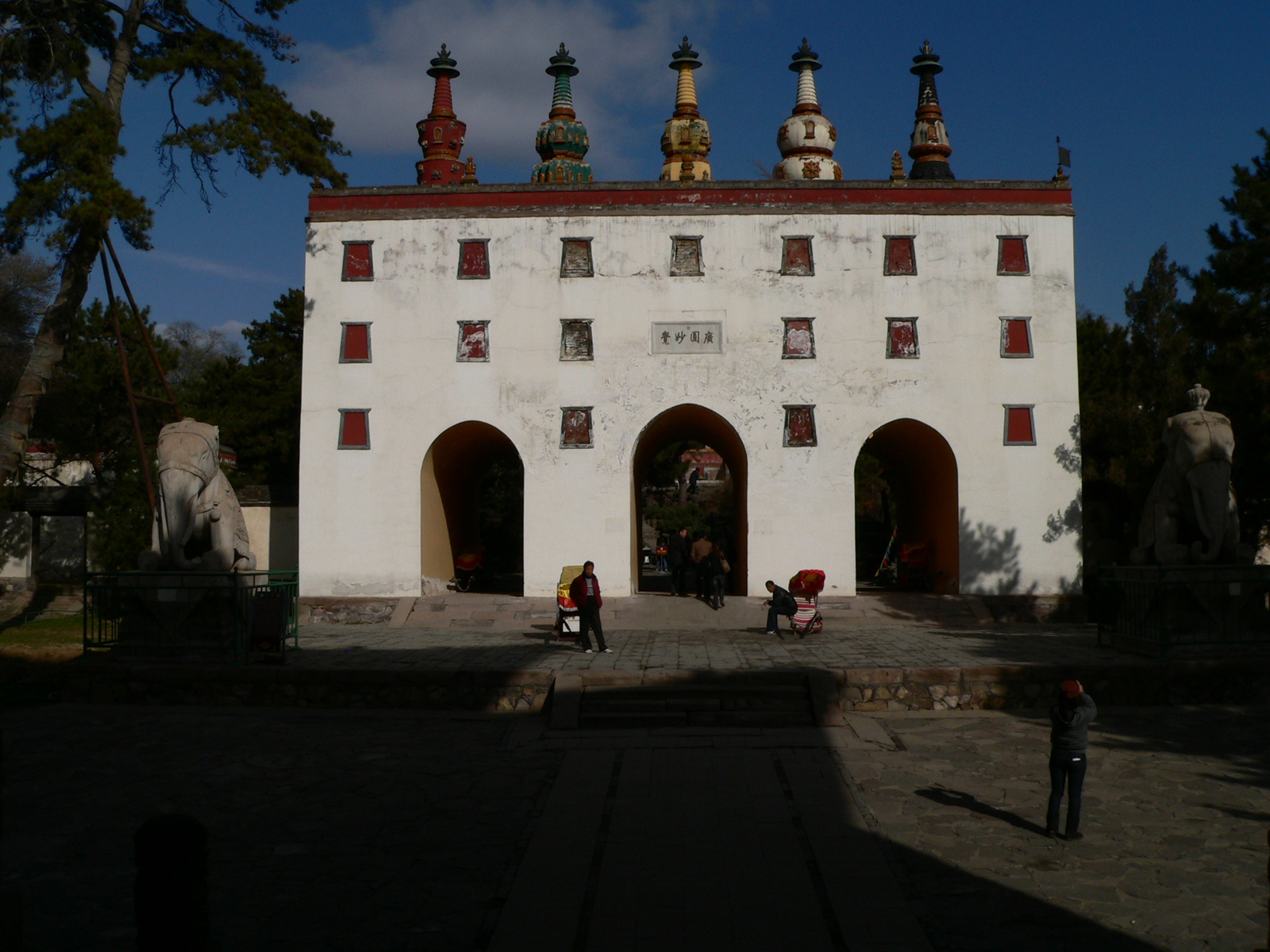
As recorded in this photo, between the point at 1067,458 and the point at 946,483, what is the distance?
2518 mm

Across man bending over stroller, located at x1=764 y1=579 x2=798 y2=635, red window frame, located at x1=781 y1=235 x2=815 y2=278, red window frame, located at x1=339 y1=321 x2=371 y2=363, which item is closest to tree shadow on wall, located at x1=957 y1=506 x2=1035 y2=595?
man bending over stroller, located at x1=764 y1=579 x2=798 y2=635

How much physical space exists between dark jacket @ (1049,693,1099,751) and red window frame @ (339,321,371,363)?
17992 millimetres

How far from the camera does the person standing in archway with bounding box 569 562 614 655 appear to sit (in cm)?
1605

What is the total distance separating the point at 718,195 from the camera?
23234 millimetres

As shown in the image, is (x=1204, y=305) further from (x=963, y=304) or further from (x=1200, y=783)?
(x=1200, y=783)

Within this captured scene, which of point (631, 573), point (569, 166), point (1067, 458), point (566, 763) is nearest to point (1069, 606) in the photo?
point (1067, 458)

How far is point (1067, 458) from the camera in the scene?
22703 millimetres

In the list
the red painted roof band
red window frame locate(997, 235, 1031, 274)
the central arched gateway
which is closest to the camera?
red window frame locate(997, 235, 1031, 274)

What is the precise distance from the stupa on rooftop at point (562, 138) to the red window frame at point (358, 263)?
32.9ft

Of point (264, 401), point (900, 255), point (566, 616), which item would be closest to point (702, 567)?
point (566, 616)

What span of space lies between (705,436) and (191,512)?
1590 centimetres

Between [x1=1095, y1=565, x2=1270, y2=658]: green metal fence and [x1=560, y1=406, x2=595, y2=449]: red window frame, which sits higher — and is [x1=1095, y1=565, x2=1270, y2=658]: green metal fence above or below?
below

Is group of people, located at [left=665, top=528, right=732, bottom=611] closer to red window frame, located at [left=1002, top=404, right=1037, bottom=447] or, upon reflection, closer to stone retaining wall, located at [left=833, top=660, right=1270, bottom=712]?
red window frame, located at [left=1002, top=404, right=1037, bottom=447]

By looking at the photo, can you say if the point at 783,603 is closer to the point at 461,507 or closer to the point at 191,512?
the point at 191,512
